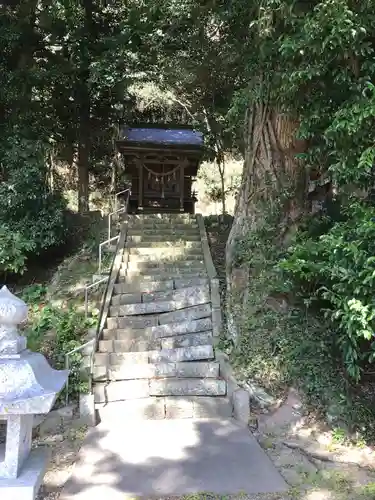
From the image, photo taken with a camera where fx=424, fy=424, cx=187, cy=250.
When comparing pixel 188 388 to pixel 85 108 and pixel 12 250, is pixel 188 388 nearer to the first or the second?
pixel 12 250

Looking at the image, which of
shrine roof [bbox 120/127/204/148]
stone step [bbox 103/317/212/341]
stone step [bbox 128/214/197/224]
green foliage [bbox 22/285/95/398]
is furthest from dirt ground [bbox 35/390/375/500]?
shrine roof [bbox 120/127/204/148]

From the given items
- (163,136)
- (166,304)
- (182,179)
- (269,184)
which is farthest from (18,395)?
(163,136)

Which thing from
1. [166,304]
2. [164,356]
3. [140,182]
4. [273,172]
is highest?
[140,182]

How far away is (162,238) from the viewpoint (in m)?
9.48

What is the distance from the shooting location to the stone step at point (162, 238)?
30.5 feet

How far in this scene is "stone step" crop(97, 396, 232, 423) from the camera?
17.0 ft

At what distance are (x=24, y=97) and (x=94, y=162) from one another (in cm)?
449

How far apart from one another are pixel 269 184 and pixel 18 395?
4.96m

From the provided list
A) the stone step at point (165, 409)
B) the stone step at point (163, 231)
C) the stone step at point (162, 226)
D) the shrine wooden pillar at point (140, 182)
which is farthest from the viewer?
the shrine wooden pillar at point (140, 182)

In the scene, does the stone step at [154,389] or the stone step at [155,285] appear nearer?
the stone step at [154,389]

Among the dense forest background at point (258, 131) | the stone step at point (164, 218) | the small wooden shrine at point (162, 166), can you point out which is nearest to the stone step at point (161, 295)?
the dense forest background at point (258, 131)

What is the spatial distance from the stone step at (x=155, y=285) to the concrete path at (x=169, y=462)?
2.70 meters

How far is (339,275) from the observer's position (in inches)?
147

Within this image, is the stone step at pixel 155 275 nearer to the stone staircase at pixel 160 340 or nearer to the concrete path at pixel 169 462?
the stone staircase at pixel 160 340
